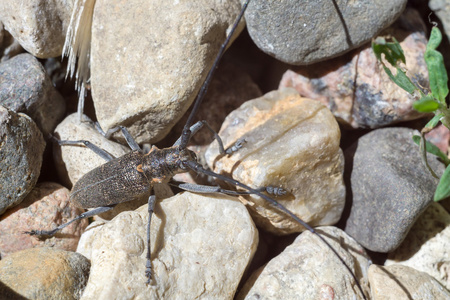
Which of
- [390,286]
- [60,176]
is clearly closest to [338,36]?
[390,286]

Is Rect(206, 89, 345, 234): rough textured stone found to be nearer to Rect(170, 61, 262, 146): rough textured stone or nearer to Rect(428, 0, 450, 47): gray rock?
Rect(170, 61, 262, 146): rough textured stone

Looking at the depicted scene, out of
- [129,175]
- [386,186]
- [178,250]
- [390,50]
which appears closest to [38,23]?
[129,175]

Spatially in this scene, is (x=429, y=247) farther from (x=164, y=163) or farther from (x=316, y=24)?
(x=164, y=163)

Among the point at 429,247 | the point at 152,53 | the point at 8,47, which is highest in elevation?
the point at 8,47

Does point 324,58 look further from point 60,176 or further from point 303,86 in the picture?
point 60,176

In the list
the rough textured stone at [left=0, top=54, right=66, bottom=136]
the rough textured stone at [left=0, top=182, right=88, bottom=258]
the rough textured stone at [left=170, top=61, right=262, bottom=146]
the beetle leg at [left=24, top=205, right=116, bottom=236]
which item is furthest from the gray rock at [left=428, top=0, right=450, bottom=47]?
the rough textured stone at [left=0, top=182, right=88, bottom=258]

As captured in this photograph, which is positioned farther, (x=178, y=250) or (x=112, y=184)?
(x=112, y=184)

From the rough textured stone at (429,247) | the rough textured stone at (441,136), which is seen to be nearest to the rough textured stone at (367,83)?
the rough textured stone at (441,136)
